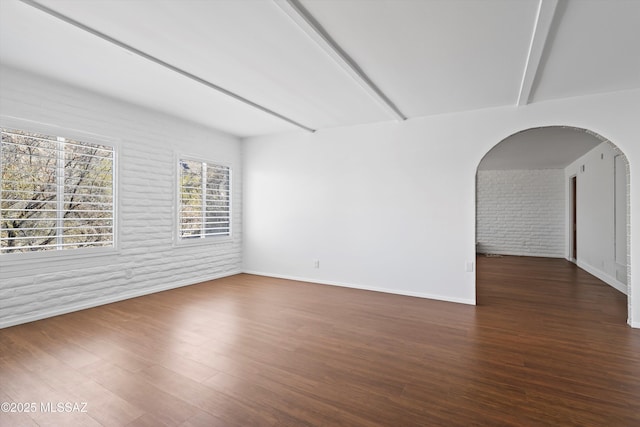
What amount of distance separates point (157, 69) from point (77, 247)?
234cm

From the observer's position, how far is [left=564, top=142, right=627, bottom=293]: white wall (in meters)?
4.96

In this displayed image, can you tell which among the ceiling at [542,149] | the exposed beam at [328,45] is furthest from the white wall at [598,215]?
the exposed beam at [328,45]

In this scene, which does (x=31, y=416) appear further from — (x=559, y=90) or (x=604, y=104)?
(x=604, y=104)

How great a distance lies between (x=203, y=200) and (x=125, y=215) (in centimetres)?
134

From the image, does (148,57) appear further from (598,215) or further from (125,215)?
(598,215)

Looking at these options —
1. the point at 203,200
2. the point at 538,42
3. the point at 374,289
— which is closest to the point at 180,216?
the point at 203,200

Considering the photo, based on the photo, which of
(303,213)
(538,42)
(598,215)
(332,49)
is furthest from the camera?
(598,215)

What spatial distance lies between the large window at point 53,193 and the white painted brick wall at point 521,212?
9052mm

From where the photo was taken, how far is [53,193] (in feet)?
11.4

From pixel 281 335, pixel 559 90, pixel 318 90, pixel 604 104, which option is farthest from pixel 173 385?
pixel 604 104

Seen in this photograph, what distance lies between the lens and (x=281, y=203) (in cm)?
565

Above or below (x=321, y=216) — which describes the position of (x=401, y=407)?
below

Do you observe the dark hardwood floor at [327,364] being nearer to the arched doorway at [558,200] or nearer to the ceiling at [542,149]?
the arched doorway at [558,200]

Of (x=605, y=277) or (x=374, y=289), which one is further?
(x=605, y=277)
